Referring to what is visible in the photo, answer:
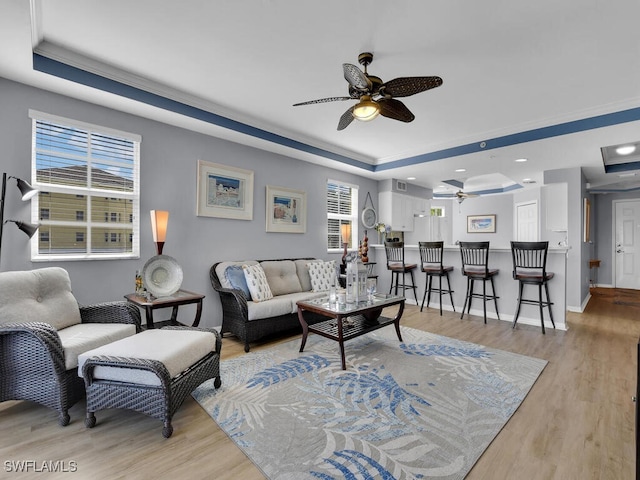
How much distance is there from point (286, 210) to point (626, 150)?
5.17 m

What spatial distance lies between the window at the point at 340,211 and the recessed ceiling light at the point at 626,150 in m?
4.02

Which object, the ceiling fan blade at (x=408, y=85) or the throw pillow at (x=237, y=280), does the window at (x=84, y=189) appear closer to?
the throw pillow at (x=237, y=280)

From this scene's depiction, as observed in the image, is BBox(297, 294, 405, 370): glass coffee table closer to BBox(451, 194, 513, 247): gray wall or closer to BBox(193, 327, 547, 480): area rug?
BBox(193, 327, 547, 480): area rug

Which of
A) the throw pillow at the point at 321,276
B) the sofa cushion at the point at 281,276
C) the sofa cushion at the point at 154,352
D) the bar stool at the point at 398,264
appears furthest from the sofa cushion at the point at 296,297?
the bar stool at the point at 398,264

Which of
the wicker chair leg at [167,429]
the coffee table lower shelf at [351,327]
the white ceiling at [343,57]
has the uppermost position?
the white ceiling at [343,57]

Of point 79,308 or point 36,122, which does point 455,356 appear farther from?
point 36,122

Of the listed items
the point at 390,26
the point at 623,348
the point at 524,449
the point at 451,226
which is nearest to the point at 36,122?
the point at 390,26

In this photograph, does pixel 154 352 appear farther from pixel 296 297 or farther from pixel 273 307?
pixel 296 297

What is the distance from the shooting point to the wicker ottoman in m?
1.85

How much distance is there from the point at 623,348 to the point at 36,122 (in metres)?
6.12

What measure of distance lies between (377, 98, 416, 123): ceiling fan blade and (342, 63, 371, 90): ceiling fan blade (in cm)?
25

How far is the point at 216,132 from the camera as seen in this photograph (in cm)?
386

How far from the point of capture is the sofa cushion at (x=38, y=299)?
2.12m

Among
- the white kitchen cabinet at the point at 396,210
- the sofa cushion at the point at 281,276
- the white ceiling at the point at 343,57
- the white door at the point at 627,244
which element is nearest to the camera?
the white ceiling at the point at 343,57
